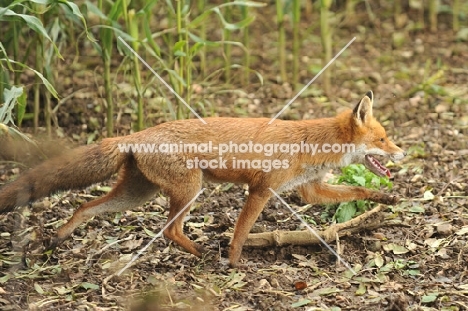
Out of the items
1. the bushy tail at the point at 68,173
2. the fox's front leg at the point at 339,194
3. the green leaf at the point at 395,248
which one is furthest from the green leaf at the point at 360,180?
the bushy tail at the point at 68,173

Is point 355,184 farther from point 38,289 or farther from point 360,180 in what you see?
point 38,289

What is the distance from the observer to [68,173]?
21.9ft

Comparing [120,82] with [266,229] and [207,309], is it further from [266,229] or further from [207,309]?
[207,309]

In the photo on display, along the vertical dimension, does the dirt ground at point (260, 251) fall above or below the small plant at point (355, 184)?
below

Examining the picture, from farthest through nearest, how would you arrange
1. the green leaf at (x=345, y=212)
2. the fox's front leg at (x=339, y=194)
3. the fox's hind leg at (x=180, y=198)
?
the green leaf at (x=345, y=212), the fox's front leg at (x=339, y=194), the fox's hind leg at (x=180, y=198)

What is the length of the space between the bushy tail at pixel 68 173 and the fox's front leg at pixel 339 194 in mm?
1744

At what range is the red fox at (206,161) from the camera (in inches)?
263

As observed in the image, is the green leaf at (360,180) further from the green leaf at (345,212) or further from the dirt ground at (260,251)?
the dirt ground at (260,251)

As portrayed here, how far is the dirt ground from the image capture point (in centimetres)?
621

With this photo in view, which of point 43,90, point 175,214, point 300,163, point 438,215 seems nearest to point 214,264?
point 175,214

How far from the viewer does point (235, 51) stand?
1280 cm

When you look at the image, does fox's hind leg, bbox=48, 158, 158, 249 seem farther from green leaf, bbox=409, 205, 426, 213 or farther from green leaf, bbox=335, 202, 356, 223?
green leaf, bbox=409, 205, 426, 213

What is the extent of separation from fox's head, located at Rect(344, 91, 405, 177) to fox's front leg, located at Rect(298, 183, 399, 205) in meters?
0.23

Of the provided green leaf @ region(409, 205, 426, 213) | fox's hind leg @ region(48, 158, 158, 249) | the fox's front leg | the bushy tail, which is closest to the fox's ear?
the fox's front leg
